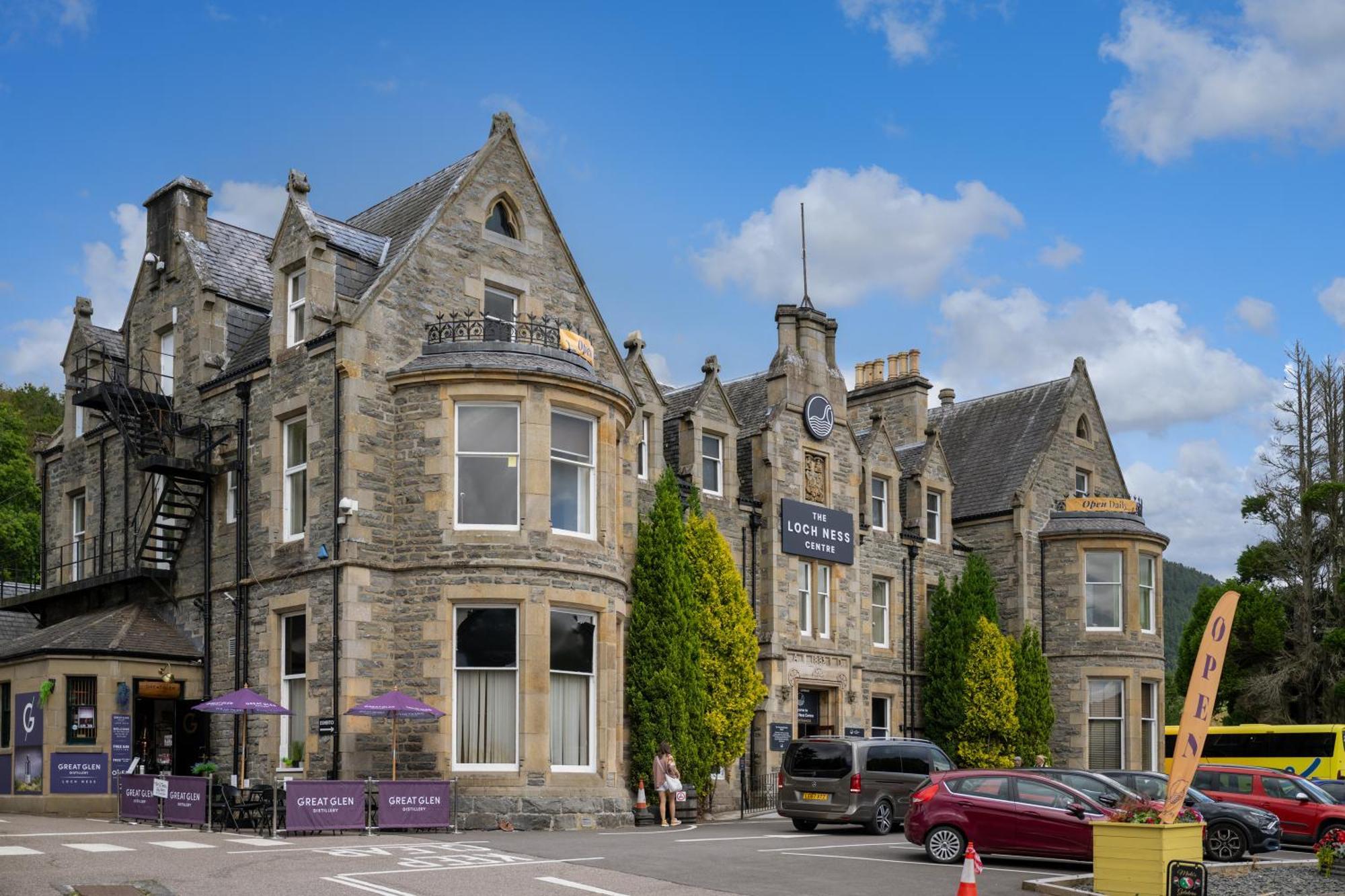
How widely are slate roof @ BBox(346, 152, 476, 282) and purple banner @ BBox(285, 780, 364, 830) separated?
1013 centimetres

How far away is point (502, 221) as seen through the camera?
3027 centimetres

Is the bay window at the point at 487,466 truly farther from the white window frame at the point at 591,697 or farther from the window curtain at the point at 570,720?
the window curtain at the point at 570,720

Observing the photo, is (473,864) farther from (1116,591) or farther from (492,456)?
(1116,591)

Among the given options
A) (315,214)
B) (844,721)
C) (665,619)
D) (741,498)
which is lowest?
(844,721)

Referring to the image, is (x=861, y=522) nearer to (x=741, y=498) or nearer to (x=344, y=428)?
(x=741, y=498)

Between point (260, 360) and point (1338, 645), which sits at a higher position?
point (260, 360)

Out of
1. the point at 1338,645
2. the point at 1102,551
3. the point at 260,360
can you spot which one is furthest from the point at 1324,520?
the point at 260,360

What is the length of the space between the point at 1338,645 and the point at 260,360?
37.1m

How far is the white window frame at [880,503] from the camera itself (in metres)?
40.4

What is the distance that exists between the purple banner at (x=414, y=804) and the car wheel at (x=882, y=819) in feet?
26.0

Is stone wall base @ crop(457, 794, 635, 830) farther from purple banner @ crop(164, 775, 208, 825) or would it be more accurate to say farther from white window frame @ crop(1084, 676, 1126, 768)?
white window frame @ crop(1084, 676, 1126, 768)

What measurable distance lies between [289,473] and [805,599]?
13754 mm

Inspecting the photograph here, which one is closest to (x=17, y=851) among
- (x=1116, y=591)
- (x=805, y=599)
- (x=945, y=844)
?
(x=945, y=844)

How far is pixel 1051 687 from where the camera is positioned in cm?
4222
